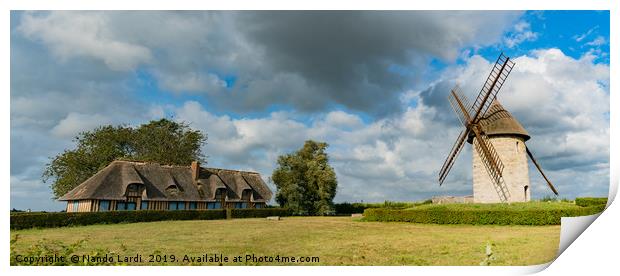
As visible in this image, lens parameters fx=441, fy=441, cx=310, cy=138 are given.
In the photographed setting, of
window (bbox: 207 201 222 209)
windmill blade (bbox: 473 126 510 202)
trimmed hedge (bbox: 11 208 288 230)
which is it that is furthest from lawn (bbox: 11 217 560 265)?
window (bbox: 207 201 222 209)

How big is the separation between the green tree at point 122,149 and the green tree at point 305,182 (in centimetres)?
945

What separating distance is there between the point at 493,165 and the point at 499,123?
9.86 ft

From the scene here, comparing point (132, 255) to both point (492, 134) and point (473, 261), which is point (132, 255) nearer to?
point (473, 261)

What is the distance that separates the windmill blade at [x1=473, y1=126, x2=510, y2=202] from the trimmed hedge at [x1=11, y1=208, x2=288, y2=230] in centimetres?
1997

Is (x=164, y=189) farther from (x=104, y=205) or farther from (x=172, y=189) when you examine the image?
(x=104, y=205)

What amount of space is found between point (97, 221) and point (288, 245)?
58.6ft

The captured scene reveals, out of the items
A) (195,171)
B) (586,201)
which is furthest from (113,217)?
(586,201)

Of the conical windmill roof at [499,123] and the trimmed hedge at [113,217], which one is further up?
the conical windmill roof at [499,123]

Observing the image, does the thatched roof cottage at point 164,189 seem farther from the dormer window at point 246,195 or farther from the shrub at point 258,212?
the shrub at point 258,212

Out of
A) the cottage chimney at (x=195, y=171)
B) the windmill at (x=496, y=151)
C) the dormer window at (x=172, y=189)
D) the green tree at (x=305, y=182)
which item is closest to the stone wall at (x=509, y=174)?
the windmill at (x=496, y=151)

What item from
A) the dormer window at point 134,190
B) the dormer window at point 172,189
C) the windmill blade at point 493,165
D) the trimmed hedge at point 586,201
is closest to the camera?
the windmill blade at point 493,165

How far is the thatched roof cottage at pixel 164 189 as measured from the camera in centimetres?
3070

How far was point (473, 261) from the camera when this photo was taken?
12.1 meters

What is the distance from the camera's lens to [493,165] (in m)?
26.5
